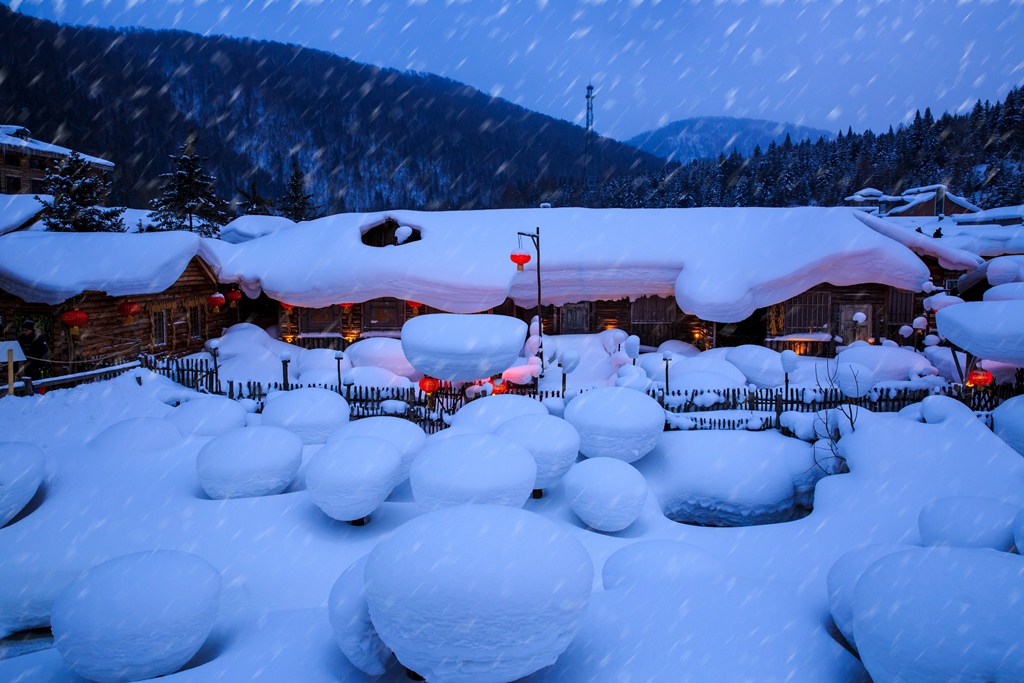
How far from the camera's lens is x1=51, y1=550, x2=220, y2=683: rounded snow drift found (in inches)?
187

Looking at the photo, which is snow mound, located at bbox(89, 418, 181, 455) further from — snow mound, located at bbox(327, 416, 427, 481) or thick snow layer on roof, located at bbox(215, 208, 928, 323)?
thick snow layer on roof, located at bbox(215, 208, 928, 323)

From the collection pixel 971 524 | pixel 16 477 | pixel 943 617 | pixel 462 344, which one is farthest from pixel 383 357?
pixel 943 617

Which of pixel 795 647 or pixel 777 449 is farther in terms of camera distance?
pixel 777 449

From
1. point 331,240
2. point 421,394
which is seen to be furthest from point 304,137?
point 421,394

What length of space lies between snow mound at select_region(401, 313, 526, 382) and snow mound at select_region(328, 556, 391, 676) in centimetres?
652

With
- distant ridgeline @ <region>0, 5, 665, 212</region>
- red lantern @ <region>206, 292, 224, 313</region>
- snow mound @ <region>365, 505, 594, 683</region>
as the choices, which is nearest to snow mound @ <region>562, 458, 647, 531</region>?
snow mound @ <region>365, 505, 594, 683</region>

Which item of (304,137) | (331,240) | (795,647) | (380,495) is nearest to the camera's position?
(795,647)

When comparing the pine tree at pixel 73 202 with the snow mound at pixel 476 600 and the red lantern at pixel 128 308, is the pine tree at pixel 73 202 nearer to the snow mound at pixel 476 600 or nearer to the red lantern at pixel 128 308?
the red lantern at pixel 128 308

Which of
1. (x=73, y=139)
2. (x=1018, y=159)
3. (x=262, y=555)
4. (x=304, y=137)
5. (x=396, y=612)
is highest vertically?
(x=304, y=137)

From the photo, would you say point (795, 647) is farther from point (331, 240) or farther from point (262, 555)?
point (331, 240)

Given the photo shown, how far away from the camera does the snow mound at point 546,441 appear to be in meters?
8.84

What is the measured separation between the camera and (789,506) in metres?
10.7

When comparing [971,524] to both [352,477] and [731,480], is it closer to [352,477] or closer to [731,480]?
[731,480]

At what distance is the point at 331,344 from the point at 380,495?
44.8 feet
